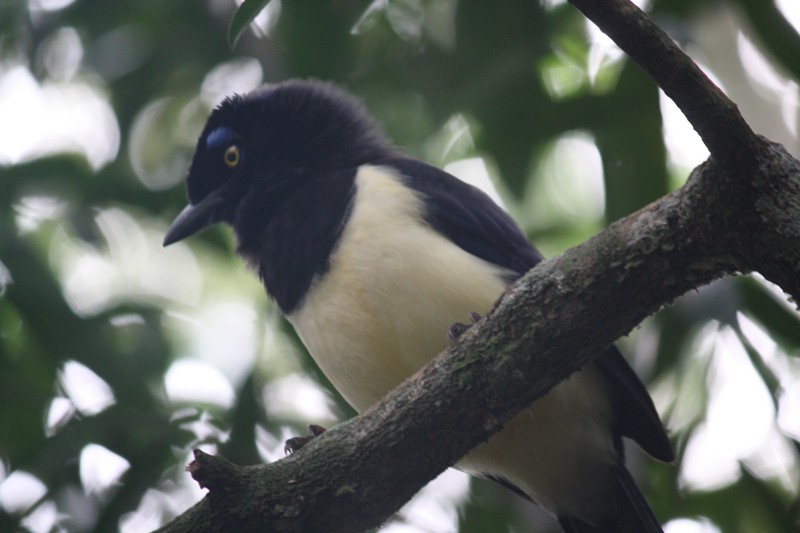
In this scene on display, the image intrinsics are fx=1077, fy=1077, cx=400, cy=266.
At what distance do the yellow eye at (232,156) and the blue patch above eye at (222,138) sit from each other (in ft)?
0.11

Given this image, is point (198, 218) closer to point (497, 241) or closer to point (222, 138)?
point (222, 138)

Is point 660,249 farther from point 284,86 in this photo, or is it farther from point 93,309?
point 93,309

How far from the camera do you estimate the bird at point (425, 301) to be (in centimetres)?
369

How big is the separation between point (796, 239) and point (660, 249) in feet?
1.15

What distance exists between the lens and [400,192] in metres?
4.00

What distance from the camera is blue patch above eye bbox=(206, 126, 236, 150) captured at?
4.80 meters

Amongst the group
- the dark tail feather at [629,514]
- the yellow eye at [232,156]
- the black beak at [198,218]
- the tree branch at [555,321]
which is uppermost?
the yellow eye at [232,156]

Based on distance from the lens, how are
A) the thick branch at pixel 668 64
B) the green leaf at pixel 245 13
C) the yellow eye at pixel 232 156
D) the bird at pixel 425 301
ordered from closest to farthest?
the thick branch at pixel 668 64
the green leaf at pixel 245 13
the bird at pixel 425 301
the yellow eye at pixel 232 156

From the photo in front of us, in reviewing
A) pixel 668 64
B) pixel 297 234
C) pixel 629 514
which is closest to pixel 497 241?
pixel 297 234

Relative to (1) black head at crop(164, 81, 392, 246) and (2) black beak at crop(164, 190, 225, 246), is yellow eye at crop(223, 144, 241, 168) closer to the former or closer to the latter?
(1) black head at crop(164, 81, 392, 246)

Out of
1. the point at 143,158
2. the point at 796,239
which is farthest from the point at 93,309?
the point at 796,239

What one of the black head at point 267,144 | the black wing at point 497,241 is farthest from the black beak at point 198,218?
the black wing at point 497,241

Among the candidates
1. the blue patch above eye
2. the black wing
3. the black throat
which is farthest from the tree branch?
the blue patch above eye

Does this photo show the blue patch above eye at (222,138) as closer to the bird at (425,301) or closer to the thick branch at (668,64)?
the bird at (425,301)
